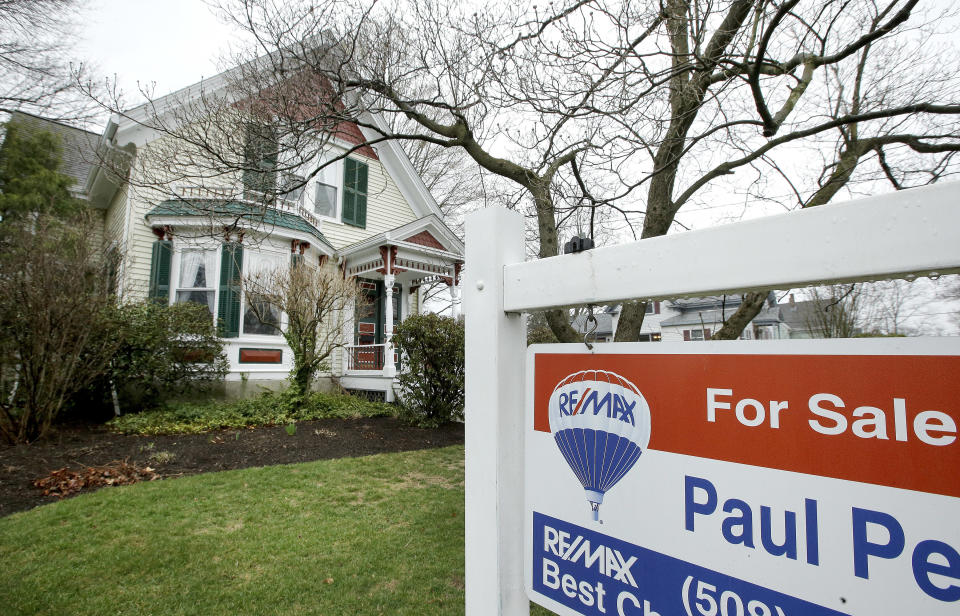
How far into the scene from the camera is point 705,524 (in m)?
1.03

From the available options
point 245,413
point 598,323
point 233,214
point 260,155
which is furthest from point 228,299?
point 598,323

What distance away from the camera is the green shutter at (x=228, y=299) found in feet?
33.3

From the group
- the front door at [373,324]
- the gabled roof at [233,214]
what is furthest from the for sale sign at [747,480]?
the front door at [373,324]

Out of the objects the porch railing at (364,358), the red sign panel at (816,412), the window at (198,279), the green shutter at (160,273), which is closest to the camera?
the red sign panel at (816,412)

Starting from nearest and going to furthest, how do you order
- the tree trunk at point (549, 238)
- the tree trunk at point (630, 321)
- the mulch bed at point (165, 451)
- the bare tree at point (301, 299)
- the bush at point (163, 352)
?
1. the tree trunk at point (630, 321)
2. the tree trunk at point (549, 238)
3. the mulch bed at point (165, 451)
4. the bush at point (163, 352)
5. the bare tree at point (301, 299)

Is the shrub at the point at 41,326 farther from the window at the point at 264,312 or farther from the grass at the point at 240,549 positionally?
the window at the point at 264,312

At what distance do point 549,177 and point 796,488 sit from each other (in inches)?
135

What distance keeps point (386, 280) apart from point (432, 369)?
Answer: 3610 mm

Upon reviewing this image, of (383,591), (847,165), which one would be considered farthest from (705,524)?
(847,165)

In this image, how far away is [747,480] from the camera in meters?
0.98

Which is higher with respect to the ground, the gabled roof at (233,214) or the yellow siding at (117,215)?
the yellow siding at (117,215)

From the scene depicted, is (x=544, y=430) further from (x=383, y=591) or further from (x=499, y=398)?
(x=383, y=591)

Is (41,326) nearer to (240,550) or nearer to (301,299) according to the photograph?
(301,299)

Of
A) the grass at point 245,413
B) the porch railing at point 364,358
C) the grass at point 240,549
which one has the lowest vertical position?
the grass at point 240,549
